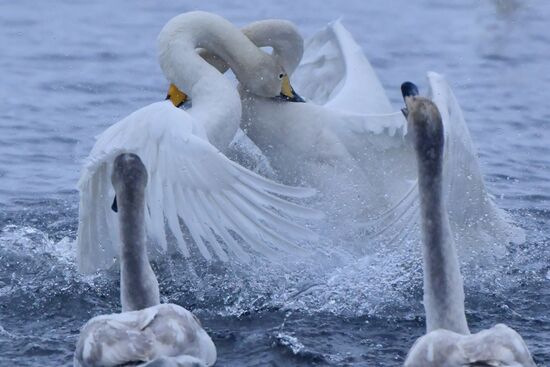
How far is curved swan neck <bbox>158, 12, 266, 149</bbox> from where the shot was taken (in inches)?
348

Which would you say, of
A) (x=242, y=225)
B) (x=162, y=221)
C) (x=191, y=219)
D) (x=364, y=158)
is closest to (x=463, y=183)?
(x=364, y=158)

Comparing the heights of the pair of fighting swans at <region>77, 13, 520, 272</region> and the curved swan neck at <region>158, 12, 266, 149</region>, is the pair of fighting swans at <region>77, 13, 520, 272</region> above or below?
below

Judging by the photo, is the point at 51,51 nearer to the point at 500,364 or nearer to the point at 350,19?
the point at 350,19

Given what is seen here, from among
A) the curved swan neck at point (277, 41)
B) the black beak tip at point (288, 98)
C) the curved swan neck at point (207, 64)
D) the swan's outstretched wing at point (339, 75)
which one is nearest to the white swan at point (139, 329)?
the curved swan neck at point (207, 64)

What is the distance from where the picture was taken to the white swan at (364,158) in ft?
28.5

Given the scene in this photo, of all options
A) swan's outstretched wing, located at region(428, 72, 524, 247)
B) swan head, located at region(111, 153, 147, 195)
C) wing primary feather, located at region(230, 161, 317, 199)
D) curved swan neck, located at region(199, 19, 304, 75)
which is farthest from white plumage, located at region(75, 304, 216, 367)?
curved swan neck, located at region(199, 19, 304, 75)

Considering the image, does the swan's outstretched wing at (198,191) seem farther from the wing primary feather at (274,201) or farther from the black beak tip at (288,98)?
the black beak tip at (288,98)

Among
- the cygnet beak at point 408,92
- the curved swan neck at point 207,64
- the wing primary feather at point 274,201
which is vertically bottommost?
the wing primary feather at point 274,201

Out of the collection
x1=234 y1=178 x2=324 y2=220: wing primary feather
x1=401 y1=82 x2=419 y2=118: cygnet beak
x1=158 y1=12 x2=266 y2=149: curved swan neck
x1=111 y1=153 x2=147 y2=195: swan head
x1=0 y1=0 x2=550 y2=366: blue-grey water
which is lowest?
x1=0 y1=0 x2=550 y2=366: blue-grey water

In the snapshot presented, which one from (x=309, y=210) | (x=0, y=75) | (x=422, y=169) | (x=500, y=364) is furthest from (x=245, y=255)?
(x=0, y=75)

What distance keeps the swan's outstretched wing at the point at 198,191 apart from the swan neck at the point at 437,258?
1.02 metres

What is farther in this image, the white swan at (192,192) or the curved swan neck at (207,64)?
the curved swan neck at (207,64)

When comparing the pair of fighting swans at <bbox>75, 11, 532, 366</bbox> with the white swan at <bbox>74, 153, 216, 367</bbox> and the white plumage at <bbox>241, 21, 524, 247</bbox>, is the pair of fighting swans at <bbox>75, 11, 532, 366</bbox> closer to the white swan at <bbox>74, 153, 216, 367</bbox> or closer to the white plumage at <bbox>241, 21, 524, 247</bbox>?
the white swan at <bbox>74, 153, 216, 367</bbox>

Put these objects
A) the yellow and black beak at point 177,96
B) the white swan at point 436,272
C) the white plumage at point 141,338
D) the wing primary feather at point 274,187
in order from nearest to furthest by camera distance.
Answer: the white swan at point 436,272, the white plumage at point 141,338, the wing primary feather at point 274,187, the yellow and black beak at point 177,96
